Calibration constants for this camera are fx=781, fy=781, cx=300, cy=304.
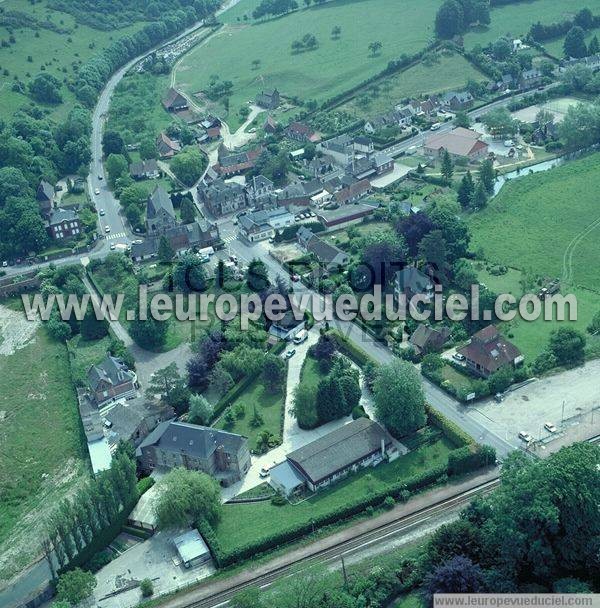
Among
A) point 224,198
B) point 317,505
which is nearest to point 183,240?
point 224,198

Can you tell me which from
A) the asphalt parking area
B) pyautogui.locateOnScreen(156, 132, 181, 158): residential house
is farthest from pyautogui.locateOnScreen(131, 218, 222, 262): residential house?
the asphalt parking area

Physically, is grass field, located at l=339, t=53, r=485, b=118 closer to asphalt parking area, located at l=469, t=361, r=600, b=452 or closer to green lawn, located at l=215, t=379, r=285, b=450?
green lawn, located at l=215, t=379, r=285, b=450

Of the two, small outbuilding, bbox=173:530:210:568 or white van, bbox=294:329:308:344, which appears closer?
small outbuilding, bbox=173:530:210:568

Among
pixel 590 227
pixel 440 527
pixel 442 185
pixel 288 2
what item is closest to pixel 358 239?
pixel 442 185

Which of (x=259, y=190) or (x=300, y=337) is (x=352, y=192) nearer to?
(x=259, y=190)

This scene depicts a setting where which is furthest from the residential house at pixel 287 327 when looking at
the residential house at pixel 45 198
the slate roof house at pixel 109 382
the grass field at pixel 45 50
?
the grass field at pixel 45 50

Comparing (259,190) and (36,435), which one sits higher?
(259,190)
